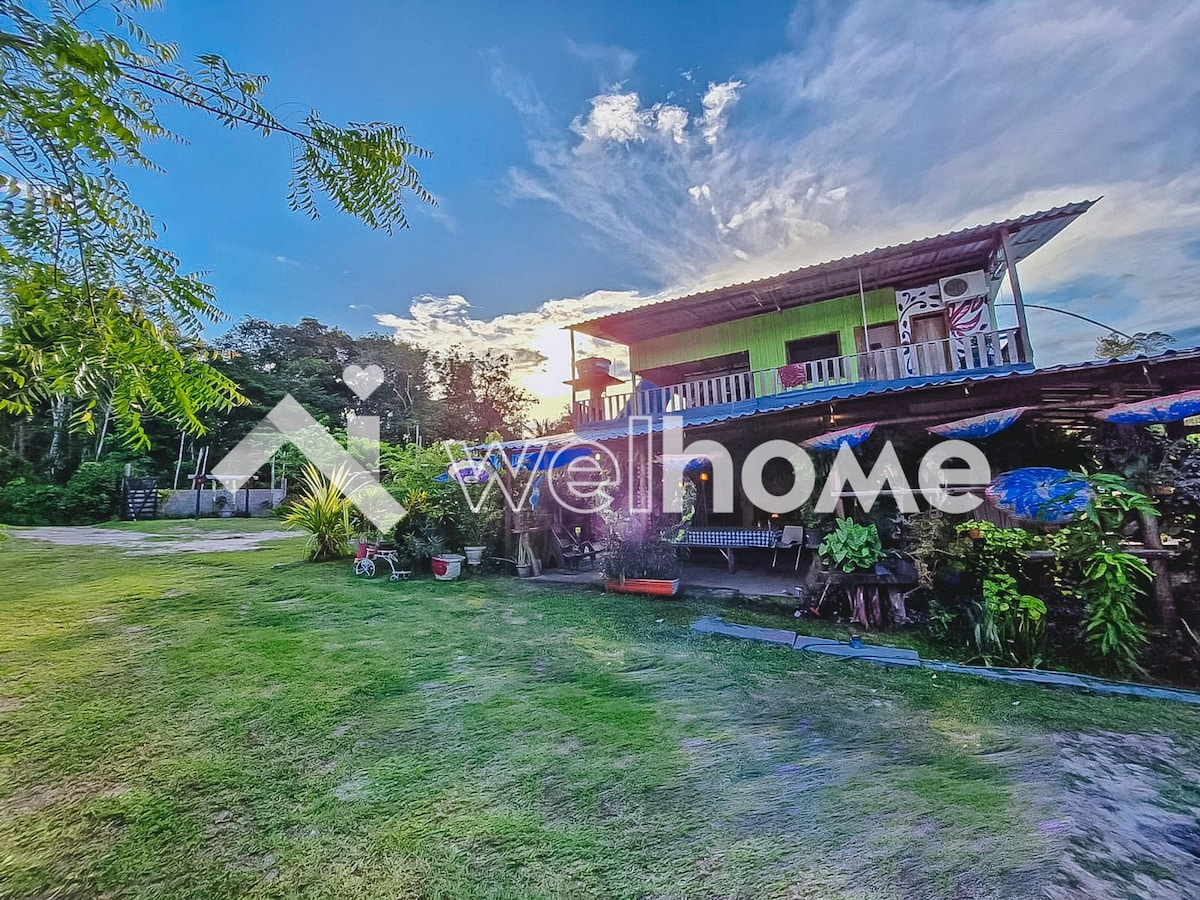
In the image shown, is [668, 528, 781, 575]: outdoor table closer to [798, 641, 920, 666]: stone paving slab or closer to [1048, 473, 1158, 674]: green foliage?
[798, 641, 920, 666]: stone paving slab

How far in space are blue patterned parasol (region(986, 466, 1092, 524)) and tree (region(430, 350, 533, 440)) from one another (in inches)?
1289

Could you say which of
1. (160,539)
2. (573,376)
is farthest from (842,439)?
(160,539)

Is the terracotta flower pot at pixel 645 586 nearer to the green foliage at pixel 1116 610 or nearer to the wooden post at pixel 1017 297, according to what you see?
the green foliage at pixel 1116 610

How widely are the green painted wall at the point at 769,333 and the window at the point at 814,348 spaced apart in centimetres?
15

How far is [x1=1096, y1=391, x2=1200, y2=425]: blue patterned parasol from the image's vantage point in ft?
14.4

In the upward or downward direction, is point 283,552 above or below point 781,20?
below

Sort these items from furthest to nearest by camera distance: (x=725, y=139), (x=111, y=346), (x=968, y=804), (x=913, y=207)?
(x=913, y=207)
(x=725, y=139)
(x=968, y=804)
(x=111, y=346)

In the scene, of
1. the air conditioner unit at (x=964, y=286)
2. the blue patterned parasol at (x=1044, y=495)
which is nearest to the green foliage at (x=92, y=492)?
the blue patterned parasol at (x=1044, y=495)

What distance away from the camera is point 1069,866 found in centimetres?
201

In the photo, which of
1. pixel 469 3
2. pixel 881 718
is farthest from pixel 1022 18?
pixel 881 718

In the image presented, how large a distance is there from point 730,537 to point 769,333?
7639 mm

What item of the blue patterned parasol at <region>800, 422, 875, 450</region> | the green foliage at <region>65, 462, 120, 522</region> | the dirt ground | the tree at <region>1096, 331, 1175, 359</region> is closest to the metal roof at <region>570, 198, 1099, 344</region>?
the tree at <region>1096, 331, 1175, 359</region>

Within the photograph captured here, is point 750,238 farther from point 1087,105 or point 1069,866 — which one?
point 1069,866

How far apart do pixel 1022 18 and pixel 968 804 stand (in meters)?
9.53
